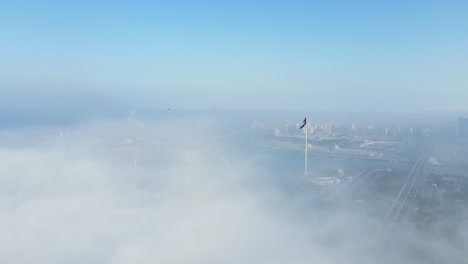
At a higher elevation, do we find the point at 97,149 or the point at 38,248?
the point at 97,149

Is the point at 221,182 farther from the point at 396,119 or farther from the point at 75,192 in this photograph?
the point at 396,119

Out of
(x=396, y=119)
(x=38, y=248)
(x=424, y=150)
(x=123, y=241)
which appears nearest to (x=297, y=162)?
(x=424, y=150)

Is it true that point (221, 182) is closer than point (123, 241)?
No

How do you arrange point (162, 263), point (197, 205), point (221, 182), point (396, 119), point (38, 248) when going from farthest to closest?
point (396, 119) → point (221, 182) → point (197, 205) → point (38, 248) → point (162, 263)

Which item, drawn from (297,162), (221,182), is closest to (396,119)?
(297,162)

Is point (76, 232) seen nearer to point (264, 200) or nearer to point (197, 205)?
point (197, 205)

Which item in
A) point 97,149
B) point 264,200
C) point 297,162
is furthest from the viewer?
point 297,162
